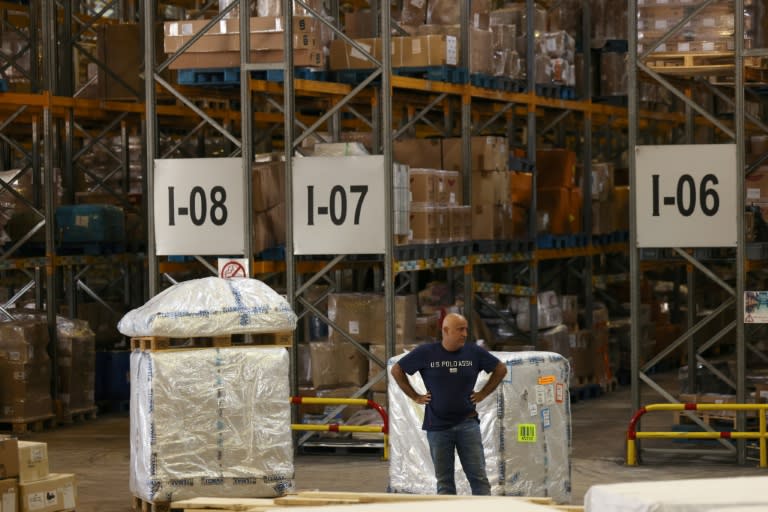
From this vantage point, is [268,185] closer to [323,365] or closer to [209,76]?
[209,76]

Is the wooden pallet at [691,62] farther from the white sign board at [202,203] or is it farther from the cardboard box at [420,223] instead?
the white sign board at [202,203]

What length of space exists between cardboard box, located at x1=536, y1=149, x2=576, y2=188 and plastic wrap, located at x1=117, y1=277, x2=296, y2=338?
739 cm

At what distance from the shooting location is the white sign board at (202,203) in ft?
46.3

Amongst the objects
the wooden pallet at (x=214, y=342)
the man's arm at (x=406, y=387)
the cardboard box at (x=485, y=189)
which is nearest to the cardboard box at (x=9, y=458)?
the wooden pallet at (x=214, y=342)

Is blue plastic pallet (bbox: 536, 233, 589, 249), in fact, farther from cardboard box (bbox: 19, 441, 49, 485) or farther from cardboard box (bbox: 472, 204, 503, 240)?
cardboard box (bbox: 19, 441, 49, 485)

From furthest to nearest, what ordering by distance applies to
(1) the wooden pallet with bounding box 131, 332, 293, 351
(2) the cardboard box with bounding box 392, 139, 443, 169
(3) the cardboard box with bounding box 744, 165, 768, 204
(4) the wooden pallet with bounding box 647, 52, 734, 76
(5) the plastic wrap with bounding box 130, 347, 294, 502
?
1. (2) the cardboard box with bounding box 392, 139, 443, 169
2. (3) the cardboard box with bounding box 744, 165, 768, 204
3. (4) the wooden pallet with bounding box 647, 52, 734, 76
4. (1) the wooden pallet with bounding box 131, 332, 293, 351
5. (5) the plastic wrap with bounding box 130, 347, 294, 502

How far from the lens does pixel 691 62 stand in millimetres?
13859

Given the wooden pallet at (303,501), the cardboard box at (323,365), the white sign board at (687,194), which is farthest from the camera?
the cardboard box at (323,365)

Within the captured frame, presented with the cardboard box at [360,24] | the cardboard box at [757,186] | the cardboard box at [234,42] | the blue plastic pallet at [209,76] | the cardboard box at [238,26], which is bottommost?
the cardboard box at [757,186]

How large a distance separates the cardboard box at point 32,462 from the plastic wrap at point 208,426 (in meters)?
1.17

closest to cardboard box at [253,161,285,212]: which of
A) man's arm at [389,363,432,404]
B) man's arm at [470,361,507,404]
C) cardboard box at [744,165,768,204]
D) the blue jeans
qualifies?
man's arm at [389,363,432,404]

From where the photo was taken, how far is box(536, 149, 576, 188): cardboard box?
A: 18625mm

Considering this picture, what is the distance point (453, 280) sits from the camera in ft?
56.2

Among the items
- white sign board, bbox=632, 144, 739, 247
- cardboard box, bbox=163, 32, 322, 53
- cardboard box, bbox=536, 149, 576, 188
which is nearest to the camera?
white sign board, bbox=632, 144, 739, 247
